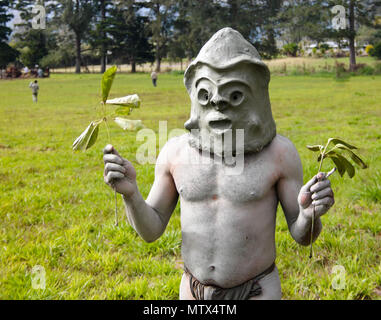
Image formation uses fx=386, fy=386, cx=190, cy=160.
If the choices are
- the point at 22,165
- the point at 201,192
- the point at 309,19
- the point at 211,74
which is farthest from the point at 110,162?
the point at 309,19

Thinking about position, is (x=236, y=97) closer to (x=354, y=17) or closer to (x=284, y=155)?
(x=284, y=155)

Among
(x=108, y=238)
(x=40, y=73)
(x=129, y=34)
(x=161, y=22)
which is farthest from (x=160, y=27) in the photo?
(x=108, y=238)

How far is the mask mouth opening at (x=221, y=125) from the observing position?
173 centimetres

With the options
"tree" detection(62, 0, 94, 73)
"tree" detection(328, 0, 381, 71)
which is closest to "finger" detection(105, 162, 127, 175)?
"tree" detection(328, 0, 381, 71)

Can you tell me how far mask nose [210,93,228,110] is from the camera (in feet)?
5.54

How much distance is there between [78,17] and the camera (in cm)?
3481

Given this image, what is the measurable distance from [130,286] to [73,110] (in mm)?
10473

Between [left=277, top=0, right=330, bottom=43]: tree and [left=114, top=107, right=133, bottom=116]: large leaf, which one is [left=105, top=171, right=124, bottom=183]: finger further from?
[left=277, top=0, right=330, bottom=43]: tree

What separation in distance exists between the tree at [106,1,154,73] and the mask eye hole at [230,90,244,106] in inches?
1327

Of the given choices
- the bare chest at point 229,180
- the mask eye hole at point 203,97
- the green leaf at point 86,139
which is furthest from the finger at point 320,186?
the green leaf at point 86,139

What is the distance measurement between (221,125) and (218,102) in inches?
4.3

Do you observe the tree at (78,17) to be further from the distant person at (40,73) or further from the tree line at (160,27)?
the distant person at (40,73)
